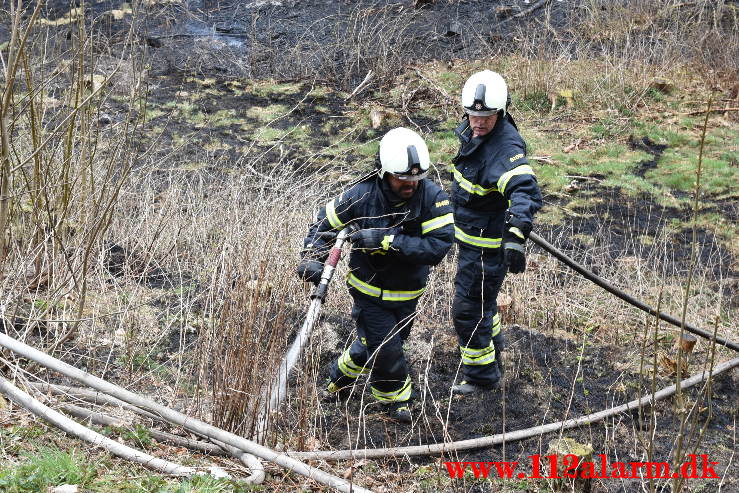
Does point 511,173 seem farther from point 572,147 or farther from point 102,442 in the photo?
point 572,147

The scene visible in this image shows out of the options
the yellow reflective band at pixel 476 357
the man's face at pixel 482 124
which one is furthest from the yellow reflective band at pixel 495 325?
the man's face at pixel 482 124

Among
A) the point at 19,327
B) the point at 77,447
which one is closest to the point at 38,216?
the point at 19,327

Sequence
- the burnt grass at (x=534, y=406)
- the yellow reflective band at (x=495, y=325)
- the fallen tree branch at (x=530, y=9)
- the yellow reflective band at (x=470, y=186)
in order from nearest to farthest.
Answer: the burnt grass at (x=534, y=406)
the yellow reflective band at (x=470, y=186)
the yellow reflective band at (x=495, y=325)
the fallen tree branch at (x=530, y=9)

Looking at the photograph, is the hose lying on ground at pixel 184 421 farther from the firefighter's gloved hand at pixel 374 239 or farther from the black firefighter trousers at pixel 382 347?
the firefighter's gloved hand at pixel 374 239

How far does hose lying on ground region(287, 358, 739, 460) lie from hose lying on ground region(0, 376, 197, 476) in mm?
633

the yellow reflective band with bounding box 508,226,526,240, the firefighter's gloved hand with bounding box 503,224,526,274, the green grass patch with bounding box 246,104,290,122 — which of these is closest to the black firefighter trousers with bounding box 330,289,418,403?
the firefighter's gloved hand with bounding box 503,224,526,274

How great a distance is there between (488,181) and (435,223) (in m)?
0.60

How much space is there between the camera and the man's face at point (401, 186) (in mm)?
4535

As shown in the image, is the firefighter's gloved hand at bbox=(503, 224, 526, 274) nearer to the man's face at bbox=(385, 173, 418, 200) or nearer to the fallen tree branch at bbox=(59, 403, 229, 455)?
the man's face at bbox=(385, 173, 418, 200)

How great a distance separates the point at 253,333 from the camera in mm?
4000

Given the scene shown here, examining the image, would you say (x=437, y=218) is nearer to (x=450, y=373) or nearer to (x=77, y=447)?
(x=450, y=373)

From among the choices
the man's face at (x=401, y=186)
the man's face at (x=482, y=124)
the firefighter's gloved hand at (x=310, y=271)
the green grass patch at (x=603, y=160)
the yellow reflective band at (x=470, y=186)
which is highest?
the man's face at (x=482, y=124)

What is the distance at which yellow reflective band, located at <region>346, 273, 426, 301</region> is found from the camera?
4.70 metres

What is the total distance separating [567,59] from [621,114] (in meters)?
1.27
